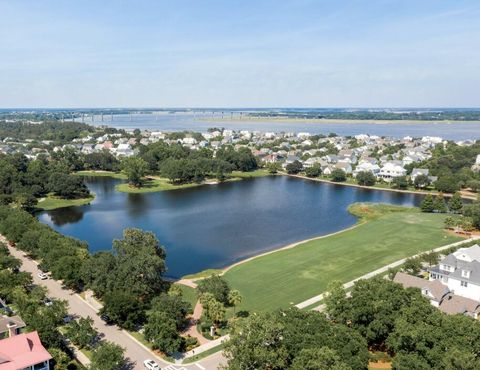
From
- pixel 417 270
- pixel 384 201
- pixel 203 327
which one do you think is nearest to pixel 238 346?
pixel 203 327

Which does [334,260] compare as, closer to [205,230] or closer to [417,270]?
[417,270]

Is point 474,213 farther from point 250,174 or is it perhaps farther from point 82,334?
point 250,174

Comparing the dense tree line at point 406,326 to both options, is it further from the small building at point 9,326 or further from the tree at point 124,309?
the small building at point 9,326

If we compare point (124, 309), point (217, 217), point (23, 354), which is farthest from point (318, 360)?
point (217, 217)

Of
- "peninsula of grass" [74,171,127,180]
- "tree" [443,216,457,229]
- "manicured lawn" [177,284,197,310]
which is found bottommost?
"manicured lawn" [177,284,197,310]

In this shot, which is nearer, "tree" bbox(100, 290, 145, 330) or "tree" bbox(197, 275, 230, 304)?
"tree" bbox(100, 290, 145, 330)

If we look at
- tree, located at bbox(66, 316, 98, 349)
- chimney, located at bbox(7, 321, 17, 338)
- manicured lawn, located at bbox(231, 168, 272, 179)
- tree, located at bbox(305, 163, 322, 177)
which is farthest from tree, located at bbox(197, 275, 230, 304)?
tree, located at bbox(305, 163, 322, 177)

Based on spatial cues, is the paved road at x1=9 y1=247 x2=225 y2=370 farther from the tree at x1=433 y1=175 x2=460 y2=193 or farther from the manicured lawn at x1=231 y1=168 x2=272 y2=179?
the tree at x1=433 y1=175 x2=460 y2=193
